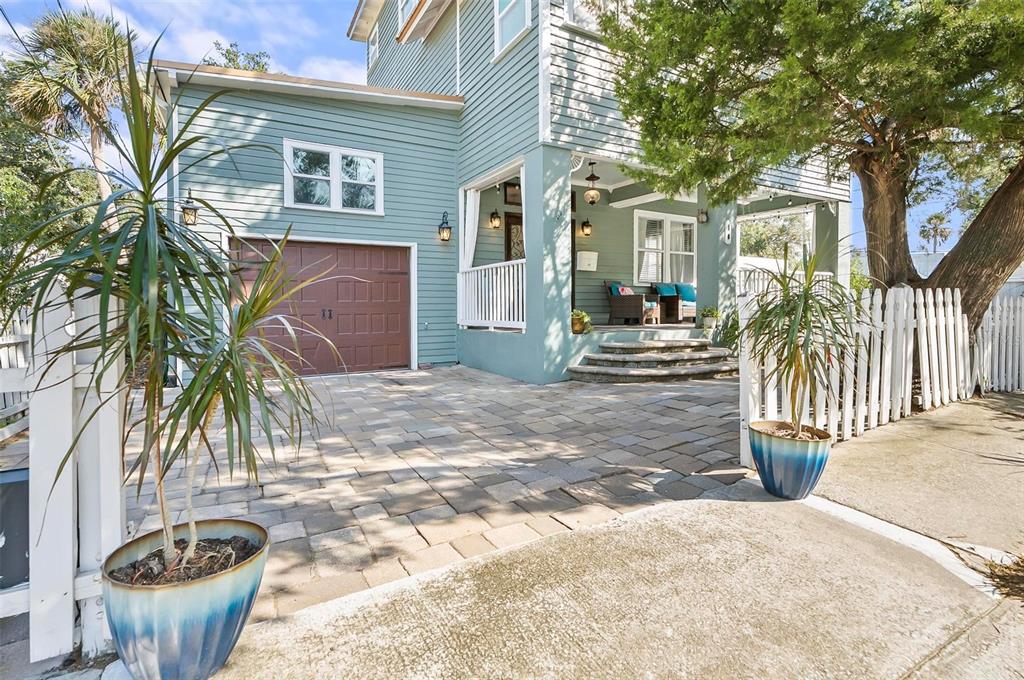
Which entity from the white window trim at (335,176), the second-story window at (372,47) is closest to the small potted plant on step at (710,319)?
the white window trim at (335,176)

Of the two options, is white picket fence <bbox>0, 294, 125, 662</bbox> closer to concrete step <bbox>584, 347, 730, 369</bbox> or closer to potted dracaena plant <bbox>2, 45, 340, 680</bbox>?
potted dracaena plant <bbox>2, 45, 340, 680</bbox>

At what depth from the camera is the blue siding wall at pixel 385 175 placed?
23.1ft

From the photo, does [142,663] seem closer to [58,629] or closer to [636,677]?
[58,629]

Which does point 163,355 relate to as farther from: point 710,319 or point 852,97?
point 710,319

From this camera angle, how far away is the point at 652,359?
6.81m

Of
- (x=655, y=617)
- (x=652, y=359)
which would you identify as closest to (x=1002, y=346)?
(x=652, y=359)

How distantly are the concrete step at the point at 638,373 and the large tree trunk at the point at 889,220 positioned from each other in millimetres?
2374

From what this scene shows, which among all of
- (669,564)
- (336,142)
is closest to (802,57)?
(669,564)

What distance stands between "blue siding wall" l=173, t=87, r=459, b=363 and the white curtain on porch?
26 centimetres

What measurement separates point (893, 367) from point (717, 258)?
449 cm

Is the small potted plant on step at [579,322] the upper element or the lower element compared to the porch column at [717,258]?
lower

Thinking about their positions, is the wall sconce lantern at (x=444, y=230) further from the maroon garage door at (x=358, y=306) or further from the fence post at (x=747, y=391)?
the fence post at (x=747, y=391)

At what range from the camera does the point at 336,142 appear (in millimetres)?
7719

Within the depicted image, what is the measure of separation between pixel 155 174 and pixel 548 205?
5.59 metres
